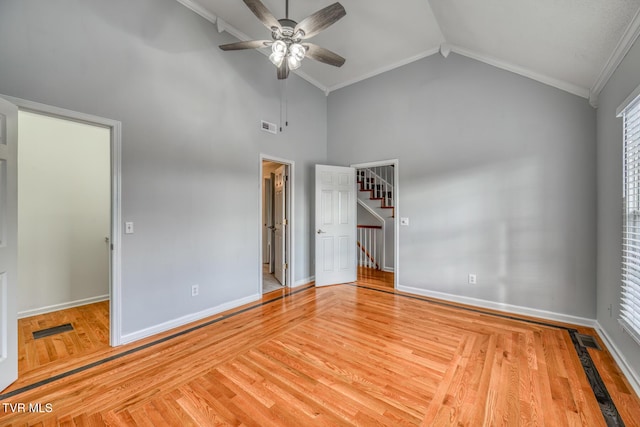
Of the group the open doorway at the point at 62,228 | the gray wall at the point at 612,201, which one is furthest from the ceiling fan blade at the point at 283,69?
the gray wall at the point at 612,201

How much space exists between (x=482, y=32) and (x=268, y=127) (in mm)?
2871

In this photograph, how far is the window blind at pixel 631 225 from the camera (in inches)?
75.4

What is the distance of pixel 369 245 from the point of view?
5941 millimetres

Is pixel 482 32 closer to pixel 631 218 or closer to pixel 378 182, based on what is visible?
pixel 631 218

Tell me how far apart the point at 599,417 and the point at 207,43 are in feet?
15.8

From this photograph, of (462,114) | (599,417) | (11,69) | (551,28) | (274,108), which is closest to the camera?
(599,417)

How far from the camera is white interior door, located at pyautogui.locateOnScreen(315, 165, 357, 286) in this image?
4.44 m

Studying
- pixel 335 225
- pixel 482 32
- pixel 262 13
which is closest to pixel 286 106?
pixel 262 13

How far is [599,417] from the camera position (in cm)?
160

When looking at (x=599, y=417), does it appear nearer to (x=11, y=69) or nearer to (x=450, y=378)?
(x=450, y=378)

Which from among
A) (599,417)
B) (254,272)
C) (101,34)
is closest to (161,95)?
(101,34)

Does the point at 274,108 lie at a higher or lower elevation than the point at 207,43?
lower

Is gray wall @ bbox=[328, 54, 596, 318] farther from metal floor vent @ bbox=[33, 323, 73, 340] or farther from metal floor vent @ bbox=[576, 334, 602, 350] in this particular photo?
metal floor vent @ bbox=[33, 323, 73, 340]

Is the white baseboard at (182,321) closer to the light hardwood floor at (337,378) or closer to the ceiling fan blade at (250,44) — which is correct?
the light hardwood floor at (337,378)
